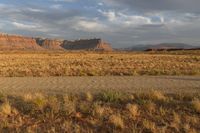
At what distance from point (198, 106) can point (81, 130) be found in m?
3.61

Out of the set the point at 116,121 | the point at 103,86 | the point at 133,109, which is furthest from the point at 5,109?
the point at 103,86

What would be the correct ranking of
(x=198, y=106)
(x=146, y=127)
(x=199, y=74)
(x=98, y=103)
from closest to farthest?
(x=146, y=127)
(x=198, y=106)
(x=98, y=103)
(x=199, y=74)

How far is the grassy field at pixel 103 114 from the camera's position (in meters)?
9.52

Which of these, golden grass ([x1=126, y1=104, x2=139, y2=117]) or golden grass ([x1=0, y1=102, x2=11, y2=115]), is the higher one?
golden grass ([x1=126, y1=104, x2=139, y2=117])

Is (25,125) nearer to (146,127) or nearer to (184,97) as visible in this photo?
(146,127)

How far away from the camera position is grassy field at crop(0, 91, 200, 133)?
952cm

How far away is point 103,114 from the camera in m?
10.4

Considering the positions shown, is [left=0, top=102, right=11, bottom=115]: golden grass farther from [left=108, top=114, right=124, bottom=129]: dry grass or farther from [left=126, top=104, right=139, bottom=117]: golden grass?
[left=126, top=104, right=139, bottom=117]: golden grass

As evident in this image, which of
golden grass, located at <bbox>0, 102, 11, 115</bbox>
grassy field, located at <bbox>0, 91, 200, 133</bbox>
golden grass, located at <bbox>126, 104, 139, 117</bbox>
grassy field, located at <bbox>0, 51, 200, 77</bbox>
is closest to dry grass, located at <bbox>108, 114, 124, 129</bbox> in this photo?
grassy field, located at <bbox>0, 91, 200, 133</bbox>

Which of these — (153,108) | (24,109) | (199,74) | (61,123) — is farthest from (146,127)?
(199,74)

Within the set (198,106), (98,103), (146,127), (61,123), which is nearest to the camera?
(146,127)

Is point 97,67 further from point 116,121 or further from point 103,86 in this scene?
point 116,121

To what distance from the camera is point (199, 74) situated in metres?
23.2

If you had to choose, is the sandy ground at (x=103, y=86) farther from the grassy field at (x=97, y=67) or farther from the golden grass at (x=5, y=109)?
the grassy field at (x=97, y=67)
